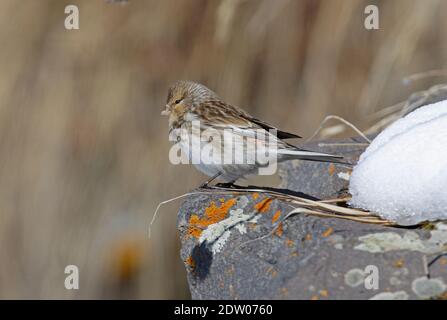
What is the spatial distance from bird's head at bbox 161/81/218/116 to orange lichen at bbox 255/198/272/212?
86cm

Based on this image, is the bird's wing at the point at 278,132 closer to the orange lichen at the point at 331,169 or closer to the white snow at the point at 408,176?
the orange lichen at the point at 331,169

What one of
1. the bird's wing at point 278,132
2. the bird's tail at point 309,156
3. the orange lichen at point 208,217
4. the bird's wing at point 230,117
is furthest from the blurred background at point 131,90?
the orange lichen at point 208,217

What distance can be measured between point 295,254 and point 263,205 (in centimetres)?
36

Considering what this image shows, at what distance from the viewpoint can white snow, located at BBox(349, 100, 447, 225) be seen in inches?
111

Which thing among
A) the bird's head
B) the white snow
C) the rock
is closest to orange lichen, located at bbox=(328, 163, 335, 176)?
the white snow

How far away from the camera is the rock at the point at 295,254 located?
97.7 inches

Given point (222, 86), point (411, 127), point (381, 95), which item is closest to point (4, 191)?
point (222, 86)

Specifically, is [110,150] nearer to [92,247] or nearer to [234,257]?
[92,247]

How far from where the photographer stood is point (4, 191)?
4.94m

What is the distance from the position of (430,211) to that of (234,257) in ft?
2.12

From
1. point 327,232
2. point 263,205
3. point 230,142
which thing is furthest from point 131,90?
point 327,232

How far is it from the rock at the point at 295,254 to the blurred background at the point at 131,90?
1.72 meters
